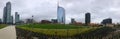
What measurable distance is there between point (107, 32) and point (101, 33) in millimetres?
874

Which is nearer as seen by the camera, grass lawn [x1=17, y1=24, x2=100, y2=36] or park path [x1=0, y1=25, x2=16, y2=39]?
grass lawn [x1=17, y1=24, x2=100, y2=36]

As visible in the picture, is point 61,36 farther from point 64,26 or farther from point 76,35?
point 64,26

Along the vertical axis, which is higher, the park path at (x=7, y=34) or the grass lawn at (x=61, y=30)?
the grass lawn at (x=61, y=30)

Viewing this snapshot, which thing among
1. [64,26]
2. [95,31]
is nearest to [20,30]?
[64,26]

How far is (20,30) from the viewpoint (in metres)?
37.5

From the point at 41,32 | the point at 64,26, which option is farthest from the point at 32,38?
the point at 64,26

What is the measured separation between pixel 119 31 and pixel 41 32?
29.5ft

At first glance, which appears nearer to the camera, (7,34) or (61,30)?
(61,30)

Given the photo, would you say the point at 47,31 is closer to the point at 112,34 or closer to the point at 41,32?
the point at 41,32

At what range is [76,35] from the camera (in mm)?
34844

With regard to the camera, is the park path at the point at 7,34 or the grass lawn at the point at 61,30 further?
the park path at the point at 7,34

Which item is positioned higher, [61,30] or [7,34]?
A: [61,30]

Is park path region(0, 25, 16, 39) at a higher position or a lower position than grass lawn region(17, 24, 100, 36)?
lower

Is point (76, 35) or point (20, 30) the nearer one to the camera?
point (76, 35)
